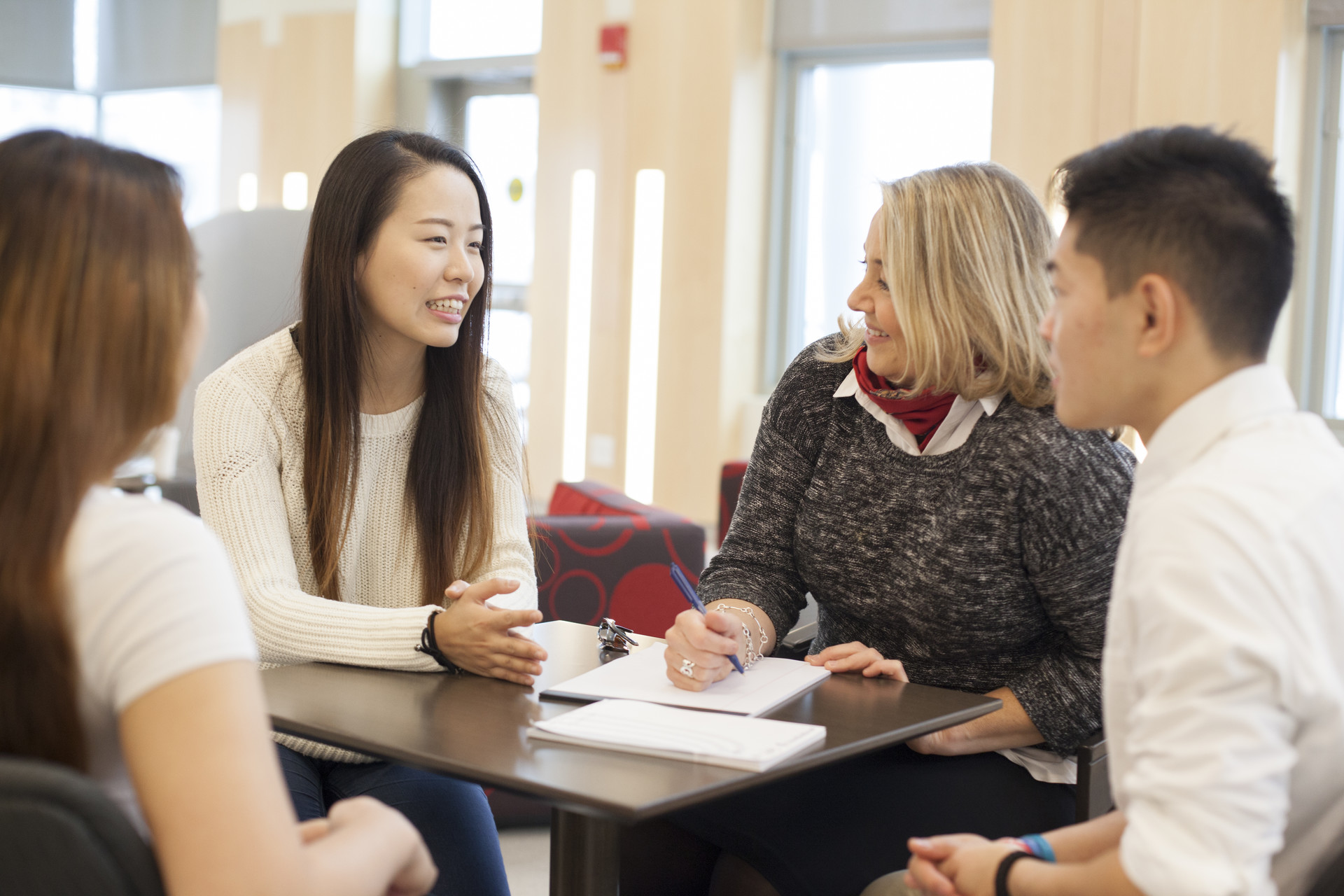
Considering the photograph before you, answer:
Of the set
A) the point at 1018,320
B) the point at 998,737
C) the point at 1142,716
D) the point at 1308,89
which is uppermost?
the point at 1308,89

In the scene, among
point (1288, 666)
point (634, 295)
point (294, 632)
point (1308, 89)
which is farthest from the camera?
point (634, 295)

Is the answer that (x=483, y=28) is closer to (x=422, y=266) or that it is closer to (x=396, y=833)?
(x=422, y=266)

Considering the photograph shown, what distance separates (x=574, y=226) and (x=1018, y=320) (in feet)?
14.5

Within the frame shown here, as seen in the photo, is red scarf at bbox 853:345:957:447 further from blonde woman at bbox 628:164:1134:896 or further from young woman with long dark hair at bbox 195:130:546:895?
young woman with long dark hair at bbox 195:130:546:895

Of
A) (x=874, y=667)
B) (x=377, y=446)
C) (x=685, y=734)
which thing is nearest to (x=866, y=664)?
(x=874, y=667)

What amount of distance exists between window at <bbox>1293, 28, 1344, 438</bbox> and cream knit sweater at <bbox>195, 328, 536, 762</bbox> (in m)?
3.66

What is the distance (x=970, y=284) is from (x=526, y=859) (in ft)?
5.46

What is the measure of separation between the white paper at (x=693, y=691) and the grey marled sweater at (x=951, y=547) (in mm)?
228

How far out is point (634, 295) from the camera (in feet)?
18.8

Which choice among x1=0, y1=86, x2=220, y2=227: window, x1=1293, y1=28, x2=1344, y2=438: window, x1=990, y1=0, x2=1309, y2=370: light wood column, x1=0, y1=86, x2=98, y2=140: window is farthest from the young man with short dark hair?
x1=0, y1=86, x2=98, y2=140: window

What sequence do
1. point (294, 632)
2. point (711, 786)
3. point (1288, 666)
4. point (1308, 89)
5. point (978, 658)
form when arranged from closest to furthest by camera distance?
point (1288, 666)
point (711, 786)
point (294, 632)
point (978, 658)
point (1308, 89)

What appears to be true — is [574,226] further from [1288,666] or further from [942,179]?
[1288,666]

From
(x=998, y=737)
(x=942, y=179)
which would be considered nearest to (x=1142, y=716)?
(x=998, y=737)

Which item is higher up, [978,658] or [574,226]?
[574,226]
